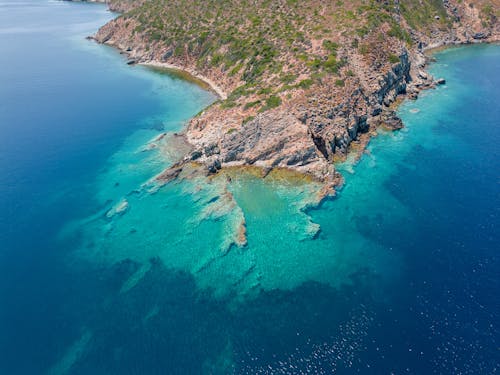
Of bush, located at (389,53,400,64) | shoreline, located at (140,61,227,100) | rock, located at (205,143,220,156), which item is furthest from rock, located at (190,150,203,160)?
bush, located at (389,53,400,64)

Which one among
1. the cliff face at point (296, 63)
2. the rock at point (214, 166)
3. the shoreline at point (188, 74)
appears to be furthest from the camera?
the shoreline at point (188, 74)

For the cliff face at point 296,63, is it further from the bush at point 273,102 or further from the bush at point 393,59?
the bush at point 393,59

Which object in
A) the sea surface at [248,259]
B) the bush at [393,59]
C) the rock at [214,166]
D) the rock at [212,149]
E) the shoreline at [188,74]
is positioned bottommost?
the sea surface at [248,259]

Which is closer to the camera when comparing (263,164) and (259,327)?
(259,327)

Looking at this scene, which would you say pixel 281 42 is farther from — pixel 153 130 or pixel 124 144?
pixel 124 144

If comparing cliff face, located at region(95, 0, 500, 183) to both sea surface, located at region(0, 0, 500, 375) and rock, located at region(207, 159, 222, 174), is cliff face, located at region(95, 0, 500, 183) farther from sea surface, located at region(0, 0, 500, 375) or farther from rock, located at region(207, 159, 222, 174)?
sea surface, located at region(0, 0, 500, 375)

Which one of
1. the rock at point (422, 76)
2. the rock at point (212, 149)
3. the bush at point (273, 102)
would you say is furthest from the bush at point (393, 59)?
the rock at point (212, 149)

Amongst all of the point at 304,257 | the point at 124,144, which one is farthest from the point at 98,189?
the point at 304,257
